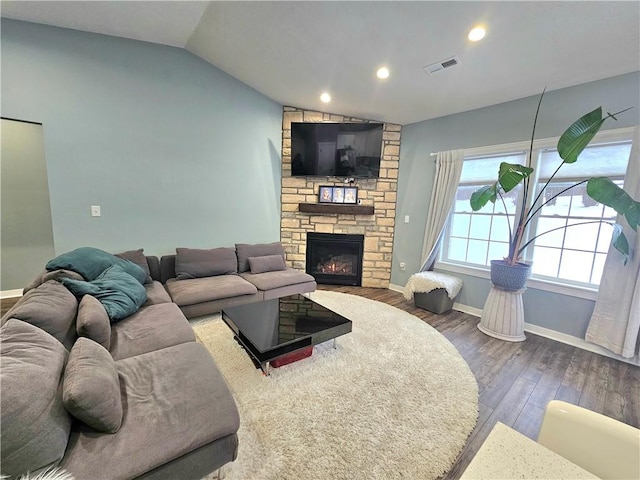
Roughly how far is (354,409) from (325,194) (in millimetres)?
3376

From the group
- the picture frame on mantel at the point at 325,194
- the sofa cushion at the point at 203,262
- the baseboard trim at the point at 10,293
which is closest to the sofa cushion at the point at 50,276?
the sofa cushion at the point at 203,262

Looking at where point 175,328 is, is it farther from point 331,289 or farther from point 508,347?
point 508,347

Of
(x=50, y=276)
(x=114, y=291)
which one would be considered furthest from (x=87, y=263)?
(x=114, y=291)

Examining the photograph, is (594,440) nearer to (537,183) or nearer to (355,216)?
(537,183)

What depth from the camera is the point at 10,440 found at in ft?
2.70

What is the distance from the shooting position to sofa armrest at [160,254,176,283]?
3.38 metres

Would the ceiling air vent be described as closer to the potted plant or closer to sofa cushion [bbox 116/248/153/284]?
the potted plant

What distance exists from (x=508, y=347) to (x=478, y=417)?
53.0 inches

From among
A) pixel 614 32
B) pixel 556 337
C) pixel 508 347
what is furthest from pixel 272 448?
pixel 614 32

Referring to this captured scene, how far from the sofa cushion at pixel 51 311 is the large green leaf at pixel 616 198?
4.20 m

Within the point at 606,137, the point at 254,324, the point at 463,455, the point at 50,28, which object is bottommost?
the point at 463,455

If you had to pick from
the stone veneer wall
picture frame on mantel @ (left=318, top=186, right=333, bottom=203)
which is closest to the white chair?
the stone veneer wall

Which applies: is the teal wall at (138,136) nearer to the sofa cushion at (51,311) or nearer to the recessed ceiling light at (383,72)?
the sofa cushion at (51,311)

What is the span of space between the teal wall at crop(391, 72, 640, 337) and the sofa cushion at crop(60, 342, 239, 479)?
360 cm
